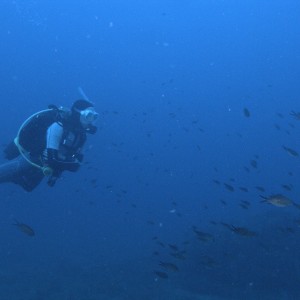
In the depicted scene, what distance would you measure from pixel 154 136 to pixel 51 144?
10147cm

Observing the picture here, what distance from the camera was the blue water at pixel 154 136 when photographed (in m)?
14.6

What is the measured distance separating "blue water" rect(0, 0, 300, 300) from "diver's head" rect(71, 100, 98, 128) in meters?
7.12

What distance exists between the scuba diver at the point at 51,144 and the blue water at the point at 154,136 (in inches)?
223

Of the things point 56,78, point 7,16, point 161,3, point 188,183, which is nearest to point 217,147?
point 188,183

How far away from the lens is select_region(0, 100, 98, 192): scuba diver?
304 inches

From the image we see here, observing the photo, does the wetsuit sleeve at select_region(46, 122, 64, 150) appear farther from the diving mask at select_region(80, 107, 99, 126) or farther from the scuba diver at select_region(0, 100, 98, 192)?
the diving mask at select_region(80, 107, 99, 126)

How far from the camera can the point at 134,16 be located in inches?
5822

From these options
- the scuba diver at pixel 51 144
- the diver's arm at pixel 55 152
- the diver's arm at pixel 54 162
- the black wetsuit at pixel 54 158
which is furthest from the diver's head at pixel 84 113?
the diver's arm at pixel 54 162

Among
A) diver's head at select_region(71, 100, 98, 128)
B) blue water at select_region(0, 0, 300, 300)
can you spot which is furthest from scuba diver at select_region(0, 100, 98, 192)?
blue water at select_region(0, 0, 300, 300)

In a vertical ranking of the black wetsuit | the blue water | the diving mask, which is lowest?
the blue water

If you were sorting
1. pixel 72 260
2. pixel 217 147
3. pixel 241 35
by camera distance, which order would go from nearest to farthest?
pixel 72 260 → pixel 217 147 → pixel 241 35

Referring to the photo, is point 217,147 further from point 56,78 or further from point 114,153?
point 56,78

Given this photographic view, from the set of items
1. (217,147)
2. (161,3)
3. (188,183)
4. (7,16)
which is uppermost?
(161,3)

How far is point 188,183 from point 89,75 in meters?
94.0
